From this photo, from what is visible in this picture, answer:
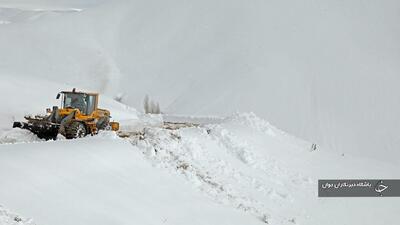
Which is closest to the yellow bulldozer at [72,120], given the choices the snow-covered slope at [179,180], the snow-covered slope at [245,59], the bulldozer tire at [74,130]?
the bulldozer tire at [74,130]

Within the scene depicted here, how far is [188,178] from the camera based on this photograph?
13.0m

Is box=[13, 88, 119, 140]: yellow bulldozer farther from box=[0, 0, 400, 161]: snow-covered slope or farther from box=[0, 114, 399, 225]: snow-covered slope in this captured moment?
box=[0, 0, 400, 161]: snow-covered slope

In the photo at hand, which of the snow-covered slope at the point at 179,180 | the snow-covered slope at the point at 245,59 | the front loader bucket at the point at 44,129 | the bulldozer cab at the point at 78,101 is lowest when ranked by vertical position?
the snow-covered slope at the point at 179,180

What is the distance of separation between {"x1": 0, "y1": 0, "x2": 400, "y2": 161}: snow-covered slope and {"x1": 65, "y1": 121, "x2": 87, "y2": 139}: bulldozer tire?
45.3 meters

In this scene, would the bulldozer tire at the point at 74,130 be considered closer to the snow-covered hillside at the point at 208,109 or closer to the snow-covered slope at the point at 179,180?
the snow-covered hillside at the point at 208,109

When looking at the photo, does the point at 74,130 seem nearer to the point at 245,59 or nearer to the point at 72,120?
the point at 72,120

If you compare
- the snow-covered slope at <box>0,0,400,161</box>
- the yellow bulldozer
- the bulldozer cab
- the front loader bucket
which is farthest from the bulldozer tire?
the snow-covered slope at <box>0,0,400,161</box>

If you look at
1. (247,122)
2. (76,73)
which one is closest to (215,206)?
(247,122)

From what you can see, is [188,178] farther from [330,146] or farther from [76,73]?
[76,73]

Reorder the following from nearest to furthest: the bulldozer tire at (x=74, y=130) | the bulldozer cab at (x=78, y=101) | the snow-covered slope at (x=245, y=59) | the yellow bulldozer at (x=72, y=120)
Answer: the yellow bulldozer at (x=72, y=120) < the bulldozer tire at (x=74, y=130) < the bulldozer cab at (x=78, y=101) < the snow-covered slope at (x=245, y=59)

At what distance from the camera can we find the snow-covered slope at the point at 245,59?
6481 cm

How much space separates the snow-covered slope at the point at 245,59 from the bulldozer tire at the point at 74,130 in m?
45.3

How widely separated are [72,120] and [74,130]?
444 millimetres

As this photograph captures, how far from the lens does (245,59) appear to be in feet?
259
